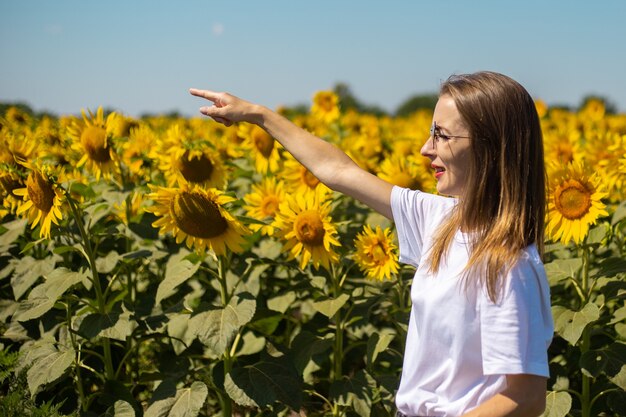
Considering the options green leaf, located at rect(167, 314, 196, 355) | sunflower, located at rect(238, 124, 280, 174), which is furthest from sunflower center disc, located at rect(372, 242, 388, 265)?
sunflower, located at rect(238, 124, 280, 174)

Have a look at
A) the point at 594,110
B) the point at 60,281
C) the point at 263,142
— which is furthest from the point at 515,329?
the point at 594,110

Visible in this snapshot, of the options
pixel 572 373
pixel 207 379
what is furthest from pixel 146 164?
pixel 572 373

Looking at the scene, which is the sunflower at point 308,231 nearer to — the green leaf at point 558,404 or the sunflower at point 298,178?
the sunflower at point 298,178

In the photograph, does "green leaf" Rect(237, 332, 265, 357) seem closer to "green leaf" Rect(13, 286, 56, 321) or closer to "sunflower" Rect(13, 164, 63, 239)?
"green leaf" Rect(13, 286, 56, 321)

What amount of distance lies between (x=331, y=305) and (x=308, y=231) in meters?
0.31

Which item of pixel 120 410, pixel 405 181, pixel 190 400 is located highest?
pixel 405 181

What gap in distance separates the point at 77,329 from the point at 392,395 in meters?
1.30

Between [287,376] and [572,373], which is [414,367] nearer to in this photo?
[287,376]

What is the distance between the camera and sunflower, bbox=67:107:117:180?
3980 mm

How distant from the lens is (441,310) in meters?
1.92

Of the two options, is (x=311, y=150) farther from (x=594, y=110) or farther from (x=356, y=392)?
(x=594, y=110)

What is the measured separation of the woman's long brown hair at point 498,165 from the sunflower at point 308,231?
1368 millimetres

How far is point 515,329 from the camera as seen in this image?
1.77 m

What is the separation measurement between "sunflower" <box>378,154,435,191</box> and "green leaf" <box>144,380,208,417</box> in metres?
1.54
